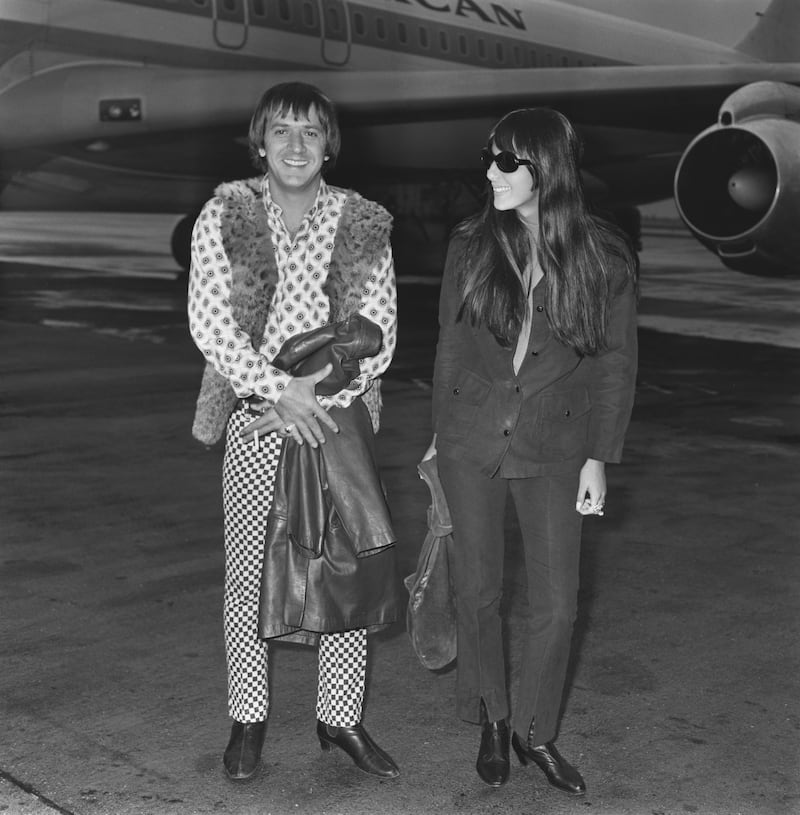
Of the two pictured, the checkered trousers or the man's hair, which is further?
the checkered trousers

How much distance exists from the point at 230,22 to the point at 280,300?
35.0 feet

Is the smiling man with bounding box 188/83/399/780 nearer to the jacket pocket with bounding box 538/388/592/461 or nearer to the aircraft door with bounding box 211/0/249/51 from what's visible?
the jacket pocket with bounding box 538/388/592/461

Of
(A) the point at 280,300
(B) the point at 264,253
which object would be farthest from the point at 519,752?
(B) the point at 264,253

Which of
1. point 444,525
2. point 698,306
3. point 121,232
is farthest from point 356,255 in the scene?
point 121,232

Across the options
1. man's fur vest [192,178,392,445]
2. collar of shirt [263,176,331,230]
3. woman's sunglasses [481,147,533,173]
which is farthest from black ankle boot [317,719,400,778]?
woman's sunglasses [481,147,533,173]

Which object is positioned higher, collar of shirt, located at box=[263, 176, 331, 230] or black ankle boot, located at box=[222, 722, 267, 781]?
collar of shirt, located at box=[263, 176, 331, 230]

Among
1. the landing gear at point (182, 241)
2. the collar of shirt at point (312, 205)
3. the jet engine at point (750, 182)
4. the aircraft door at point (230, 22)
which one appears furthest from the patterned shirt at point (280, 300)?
the landing gear at point (182, 241)

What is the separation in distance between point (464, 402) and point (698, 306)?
12.8 meters

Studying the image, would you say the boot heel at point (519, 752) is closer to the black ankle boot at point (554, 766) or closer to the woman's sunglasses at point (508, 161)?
the black ankle boot at point (554, 766)

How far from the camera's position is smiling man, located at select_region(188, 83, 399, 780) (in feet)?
9.78

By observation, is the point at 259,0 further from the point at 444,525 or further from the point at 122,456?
the point at 444,525

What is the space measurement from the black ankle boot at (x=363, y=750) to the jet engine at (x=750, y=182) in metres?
8.21

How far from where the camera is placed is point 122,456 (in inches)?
267

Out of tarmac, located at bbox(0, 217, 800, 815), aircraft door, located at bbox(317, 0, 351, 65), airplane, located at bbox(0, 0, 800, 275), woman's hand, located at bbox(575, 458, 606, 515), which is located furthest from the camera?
aircraft door, located at bbox(317, 0, 351, 65)
